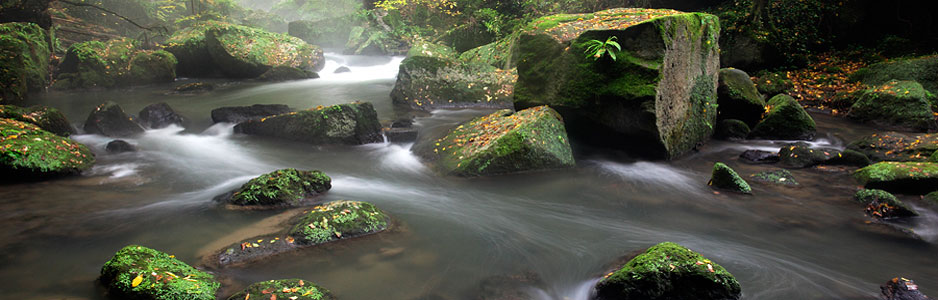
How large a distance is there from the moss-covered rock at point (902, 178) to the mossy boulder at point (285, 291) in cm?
724

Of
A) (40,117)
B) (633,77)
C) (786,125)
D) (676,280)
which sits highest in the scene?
(633,77)

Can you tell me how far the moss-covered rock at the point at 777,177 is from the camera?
660cm

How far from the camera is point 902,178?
19.7ft

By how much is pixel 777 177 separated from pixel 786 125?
312 cm

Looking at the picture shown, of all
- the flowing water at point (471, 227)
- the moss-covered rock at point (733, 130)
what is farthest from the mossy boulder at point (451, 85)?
the moss-covered rock at point (733, 130)

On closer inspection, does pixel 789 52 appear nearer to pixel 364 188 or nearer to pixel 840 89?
pixel 840 89

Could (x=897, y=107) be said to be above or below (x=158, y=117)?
above

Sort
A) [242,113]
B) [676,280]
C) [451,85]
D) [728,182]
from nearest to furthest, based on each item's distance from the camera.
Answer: [676,280], [728,182], [242,113], [451,85]

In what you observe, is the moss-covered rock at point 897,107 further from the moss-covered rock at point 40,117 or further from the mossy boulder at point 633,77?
the moss-covered rock at point 40,117

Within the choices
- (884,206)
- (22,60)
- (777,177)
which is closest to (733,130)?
(777,177)

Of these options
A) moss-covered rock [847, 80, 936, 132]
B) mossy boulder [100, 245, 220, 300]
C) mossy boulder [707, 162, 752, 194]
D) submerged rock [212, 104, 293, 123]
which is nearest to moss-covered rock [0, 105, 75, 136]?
submerged rock [212, 104, 293, 123]

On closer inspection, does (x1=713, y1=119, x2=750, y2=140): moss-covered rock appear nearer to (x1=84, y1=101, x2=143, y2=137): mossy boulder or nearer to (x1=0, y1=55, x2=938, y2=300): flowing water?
(x1=0, y1=55, x2=938, y2=300): flowing water

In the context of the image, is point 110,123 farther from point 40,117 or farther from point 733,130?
point 733,130

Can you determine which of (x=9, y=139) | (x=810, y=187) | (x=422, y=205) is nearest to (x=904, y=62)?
(x=810, y=187)
